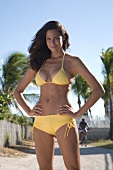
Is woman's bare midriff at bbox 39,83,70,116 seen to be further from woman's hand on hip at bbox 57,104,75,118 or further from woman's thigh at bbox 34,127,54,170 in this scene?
woman's thigh at bbox 34,127,54,170

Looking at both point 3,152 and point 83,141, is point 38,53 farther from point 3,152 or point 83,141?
point 83,141

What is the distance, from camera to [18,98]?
3590 millimetres

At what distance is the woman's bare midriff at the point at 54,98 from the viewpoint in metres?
3.29

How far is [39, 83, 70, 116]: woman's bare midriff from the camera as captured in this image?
3.29m

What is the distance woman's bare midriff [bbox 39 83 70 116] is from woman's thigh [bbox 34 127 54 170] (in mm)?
192

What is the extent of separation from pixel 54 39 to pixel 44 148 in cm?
96

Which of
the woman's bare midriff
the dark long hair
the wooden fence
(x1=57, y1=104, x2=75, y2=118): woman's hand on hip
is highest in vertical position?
the dark long hair

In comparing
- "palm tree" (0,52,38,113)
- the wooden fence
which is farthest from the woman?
"palm tree" (0,52,38,113)

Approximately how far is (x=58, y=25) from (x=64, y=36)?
4.7 inches

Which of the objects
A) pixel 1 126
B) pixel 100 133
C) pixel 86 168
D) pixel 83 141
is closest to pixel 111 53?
pixel 100 133

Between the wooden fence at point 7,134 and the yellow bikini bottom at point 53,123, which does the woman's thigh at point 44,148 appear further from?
the wooden fence at point 7,134

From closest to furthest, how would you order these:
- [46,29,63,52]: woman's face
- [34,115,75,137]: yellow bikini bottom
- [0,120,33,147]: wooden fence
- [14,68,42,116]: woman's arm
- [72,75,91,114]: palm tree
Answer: [34,115,75,137]: yellow bikini bottom, [46,29,63,52]: woman's face, [14,68,42,116]: woman's arm, [0,120,33,147]: wooden fence, [72,75,91,114]: palm tree

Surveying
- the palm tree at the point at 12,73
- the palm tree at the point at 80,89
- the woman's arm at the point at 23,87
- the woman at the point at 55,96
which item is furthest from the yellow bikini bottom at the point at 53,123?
the palm tree at the point at 80,89

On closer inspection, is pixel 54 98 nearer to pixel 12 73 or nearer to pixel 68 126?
pixel 68 126
